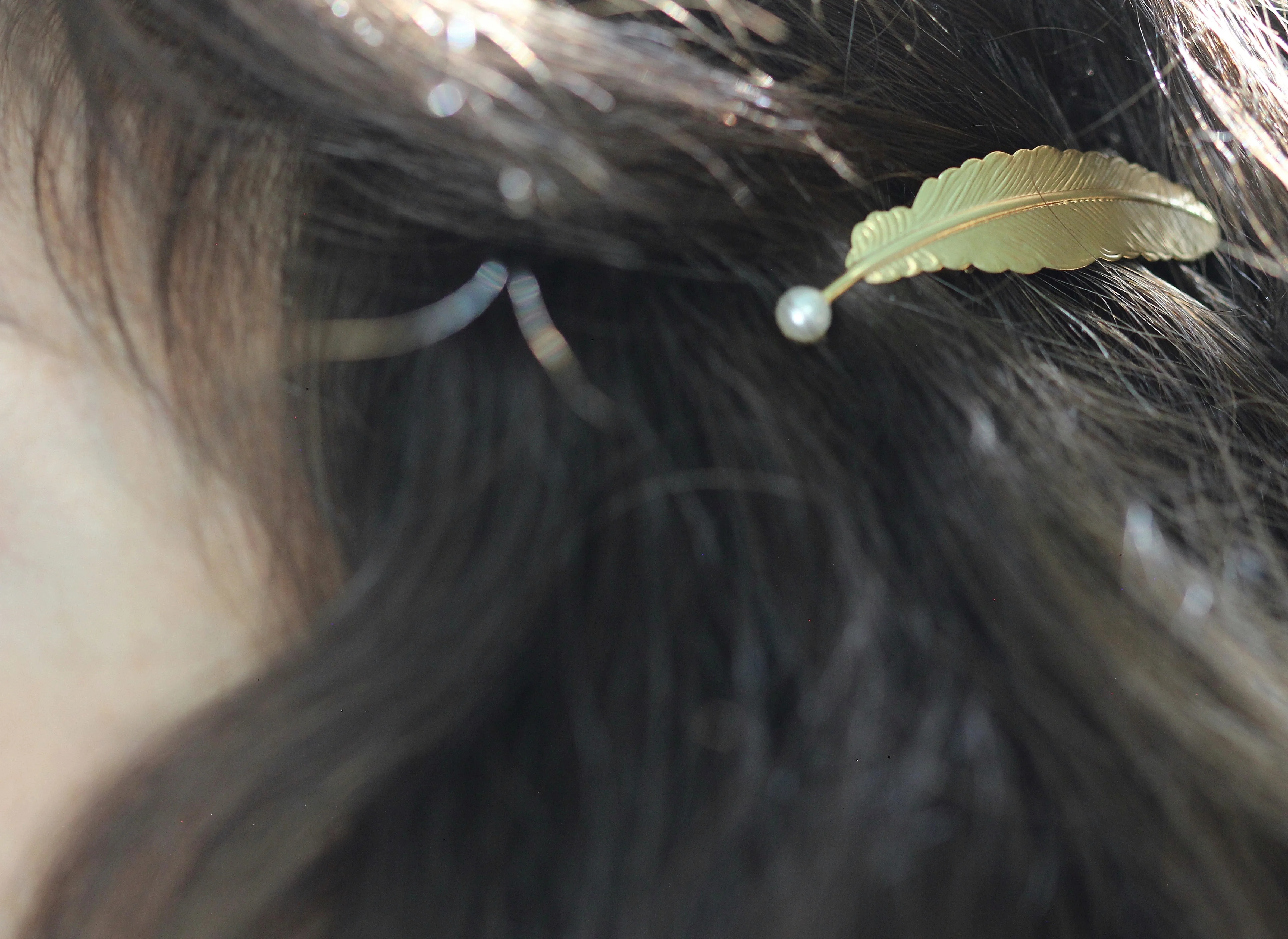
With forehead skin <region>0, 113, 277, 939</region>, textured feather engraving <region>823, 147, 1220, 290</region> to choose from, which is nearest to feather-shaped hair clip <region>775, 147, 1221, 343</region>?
textured feather engraving <region>823, 147, 1220, 290</region>

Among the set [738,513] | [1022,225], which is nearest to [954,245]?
[1022,225]

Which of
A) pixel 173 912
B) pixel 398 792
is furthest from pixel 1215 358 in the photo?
pixel 173 912

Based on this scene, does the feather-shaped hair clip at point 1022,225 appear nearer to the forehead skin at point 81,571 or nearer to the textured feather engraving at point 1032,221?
the textured feather engraving at point 1032,221

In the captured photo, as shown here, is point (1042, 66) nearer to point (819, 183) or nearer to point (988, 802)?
point (819, 183)

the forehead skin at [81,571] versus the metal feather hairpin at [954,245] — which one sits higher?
the metal feather hairpin at [954,245]

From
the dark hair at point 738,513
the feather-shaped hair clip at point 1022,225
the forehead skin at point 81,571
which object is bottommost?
the forehead skin at point 81,571

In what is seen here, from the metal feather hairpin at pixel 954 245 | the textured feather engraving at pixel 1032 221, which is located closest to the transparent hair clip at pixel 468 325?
the metal feather hairpin at pixel 954 245

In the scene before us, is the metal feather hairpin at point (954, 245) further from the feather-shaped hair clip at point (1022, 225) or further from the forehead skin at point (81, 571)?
the forehead skin at point (81, 571)
